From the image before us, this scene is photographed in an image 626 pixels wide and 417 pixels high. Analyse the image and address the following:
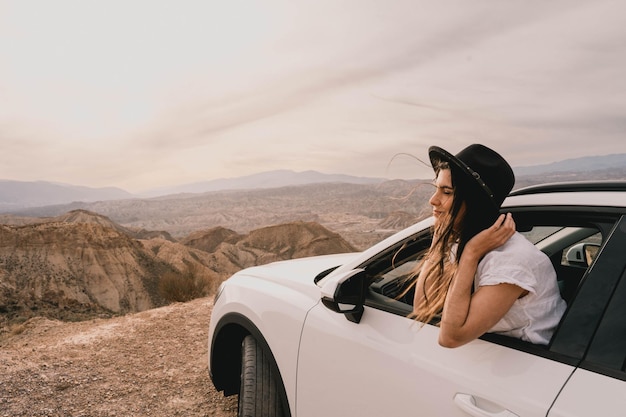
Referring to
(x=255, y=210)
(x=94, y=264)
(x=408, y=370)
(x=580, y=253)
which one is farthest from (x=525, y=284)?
(x=255, y=210)

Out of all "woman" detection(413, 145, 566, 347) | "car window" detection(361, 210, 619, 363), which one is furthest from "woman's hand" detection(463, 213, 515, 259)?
"car window" detection(361, 210, 619, 363)

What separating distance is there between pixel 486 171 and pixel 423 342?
0.66 m

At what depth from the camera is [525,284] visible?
4.60ft

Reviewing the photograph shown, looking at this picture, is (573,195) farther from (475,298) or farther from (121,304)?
(121,304)

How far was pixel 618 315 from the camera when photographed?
1257 millimetres

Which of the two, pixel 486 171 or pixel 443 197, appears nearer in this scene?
pixel 486 171

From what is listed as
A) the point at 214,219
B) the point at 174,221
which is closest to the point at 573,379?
the point at 214,219

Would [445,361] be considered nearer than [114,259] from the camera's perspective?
Yes

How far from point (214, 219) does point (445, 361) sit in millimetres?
145700

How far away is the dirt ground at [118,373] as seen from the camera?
3920 millimetres

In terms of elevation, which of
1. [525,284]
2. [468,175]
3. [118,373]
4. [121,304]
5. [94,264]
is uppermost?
[468,175]

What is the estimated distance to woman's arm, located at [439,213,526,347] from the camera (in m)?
1.40

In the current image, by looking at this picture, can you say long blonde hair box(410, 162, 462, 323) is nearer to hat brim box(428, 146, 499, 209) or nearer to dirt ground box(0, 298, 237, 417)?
hat brim box(428, 146, 499, 209)

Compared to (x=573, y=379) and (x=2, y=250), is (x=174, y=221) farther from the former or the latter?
(x=573, y=379)
